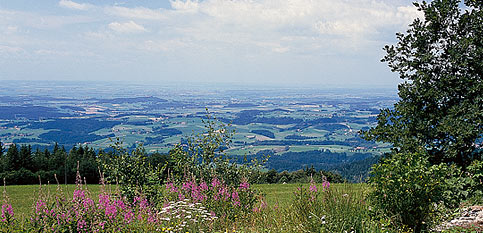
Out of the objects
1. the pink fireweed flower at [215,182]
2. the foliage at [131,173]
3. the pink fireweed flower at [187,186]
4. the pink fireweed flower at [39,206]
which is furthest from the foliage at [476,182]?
the pink fireweed flower at [39,206]

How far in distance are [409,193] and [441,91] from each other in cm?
303

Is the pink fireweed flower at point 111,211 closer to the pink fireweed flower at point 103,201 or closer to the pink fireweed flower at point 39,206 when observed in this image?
the pink fireweed flower at point 103,201

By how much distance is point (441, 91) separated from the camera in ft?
23.3

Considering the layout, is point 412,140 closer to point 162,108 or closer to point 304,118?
point 304,118

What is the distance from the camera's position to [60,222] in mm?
4988

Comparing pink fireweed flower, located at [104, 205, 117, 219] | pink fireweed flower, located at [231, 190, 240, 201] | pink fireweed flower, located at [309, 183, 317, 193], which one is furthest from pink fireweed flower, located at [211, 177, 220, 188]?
pink fireweed flower, located at [104, 205, 117, 219]

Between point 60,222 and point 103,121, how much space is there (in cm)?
10058

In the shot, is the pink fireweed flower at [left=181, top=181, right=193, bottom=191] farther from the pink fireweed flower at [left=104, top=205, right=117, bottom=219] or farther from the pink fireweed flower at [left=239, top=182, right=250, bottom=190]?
the pink fireweed flower at [left=104, top=205, right=117, bottom=219]

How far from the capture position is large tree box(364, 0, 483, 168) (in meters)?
6.79

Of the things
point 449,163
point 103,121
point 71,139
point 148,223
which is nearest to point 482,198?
point 449,163

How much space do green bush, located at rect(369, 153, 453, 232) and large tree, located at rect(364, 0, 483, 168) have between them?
1.86 meters

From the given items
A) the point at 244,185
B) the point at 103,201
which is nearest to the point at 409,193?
the point at 244,185

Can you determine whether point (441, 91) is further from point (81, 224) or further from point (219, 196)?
point (81, 224)

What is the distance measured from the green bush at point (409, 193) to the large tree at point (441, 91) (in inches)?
73.3
